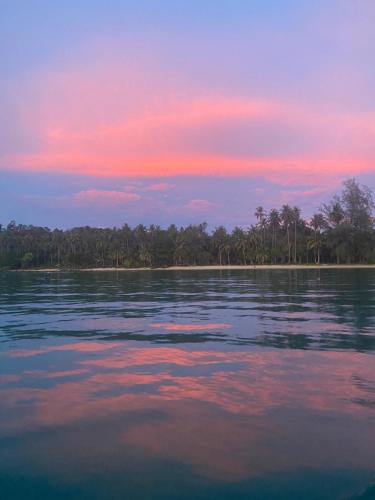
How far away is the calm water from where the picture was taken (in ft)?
25.7

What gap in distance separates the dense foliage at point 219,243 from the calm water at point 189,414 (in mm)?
127535

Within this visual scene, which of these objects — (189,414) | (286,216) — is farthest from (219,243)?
(189,414)

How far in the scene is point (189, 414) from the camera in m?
10.9

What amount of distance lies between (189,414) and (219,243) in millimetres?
156903

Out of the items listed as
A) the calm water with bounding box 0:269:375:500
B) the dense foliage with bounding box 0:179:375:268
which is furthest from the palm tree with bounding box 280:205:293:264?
the calm water with bounding box 0:269:375:500

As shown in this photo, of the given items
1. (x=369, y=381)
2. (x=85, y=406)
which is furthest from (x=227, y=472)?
(x=369, y=381)

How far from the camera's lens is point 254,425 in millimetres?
10062

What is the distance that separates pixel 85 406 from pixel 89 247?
168641 mm

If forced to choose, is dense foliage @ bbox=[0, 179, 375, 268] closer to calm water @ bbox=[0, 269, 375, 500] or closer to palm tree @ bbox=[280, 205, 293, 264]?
palm tree @ bbox=[280, 205, 293, 264]

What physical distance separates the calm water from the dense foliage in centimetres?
12753

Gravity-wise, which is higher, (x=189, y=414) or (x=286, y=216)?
(x=286, y=216)

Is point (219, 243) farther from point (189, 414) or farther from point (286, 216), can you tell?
point (189, 414)

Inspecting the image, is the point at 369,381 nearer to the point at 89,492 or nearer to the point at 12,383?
the point at 89,492

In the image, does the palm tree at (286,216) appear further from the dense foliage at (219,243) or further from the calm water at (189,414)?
the calm water at (189,414)
